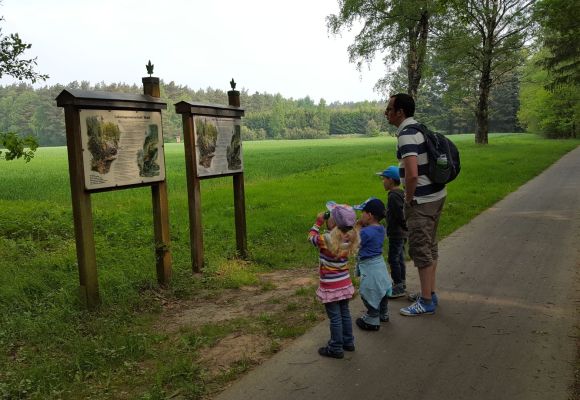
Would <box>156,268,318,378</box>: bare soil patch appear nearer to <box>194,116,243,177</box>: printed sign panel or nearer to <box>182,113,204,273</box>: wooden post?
<box>182,113,204,273</box>: wooden post

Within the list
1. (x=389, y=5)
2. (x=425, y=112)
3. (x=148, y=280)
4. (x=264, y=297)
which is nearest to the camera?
(x=264, y=297)

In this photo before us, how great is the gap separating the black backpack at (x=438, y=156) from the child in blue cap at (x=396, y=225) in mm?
599

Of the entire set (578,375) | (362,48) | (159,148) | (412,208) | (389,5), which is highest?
(389,5)

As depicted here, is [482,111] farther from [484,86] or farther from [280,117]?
[280,117]

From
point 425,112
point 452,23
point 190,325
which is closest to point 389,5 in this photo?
point 452,23

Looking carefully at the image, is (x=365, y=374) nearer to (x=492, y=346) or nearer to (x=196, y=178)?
(x=492, y=346)

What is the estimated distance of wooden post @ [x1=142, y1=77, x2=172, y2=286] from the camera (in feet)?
18.5

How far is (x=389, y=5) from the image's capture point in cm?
2397

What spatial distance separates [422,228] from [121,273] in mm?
3625

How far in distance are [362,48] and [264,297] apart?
916 inches

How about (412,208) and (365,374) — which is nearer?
(365,374)

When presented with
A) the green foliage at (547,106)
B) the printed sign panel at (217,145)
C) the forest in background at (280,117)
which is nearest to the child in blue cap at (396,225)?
the printed sign panel at (217,145)

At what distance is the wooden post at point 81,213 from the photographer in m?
4.58

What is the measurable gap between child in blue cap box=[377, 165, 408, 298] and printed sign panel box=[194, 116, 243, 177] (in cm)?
236
